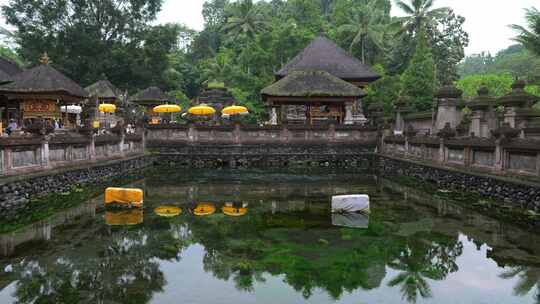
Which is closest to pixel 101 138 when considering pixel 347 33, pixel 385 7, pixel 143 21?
pixel 143 21

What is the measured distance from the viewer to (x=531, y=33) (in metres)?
32.6

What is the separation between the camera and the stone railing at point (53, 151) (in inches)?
564

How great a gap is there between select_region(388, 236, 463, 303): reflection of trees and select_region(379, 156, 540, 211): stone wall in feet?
13.1

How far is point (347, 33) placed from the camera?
185 ft

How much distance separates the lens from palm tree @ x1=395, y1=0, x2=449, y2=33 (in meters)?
51.0

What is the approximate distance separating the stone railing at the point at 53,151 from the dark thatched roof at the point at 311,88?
11.6 metres

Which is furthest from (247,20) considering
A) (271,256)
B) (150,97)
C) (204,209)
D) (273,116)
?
(271,256)

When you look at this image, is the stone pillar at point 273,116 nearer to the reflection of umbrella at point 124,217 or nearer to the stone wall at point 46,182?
the stone wall at point 46,182

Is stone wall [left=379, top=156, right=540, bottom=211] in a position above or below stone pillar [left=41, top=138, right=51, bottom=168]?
below

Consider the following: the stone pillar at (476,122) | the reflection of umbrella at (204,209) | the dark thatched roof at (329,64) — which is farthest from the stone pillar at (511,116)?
the dark thatched roof at (329,64)

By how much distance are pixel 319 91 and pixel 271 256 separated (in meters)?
23.5

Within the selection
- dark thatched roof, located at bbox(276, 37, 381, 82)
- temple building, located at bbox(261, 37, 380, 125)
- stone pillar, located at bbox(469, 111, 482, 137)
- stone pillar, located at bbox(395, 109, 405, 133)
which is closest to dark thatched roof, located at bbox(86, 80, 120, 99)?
temple building, located at bbox(261, 37, 380, 125)

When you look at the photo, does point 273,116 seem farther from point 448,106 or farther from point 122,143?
point 448,106

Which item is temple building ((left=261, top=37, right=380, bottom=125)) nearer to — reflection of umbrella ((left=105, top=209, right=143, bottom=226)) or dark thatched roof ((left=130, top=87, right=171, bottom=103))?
dark thatched roof ((left=130, top=87, right=171, bottom=103))
